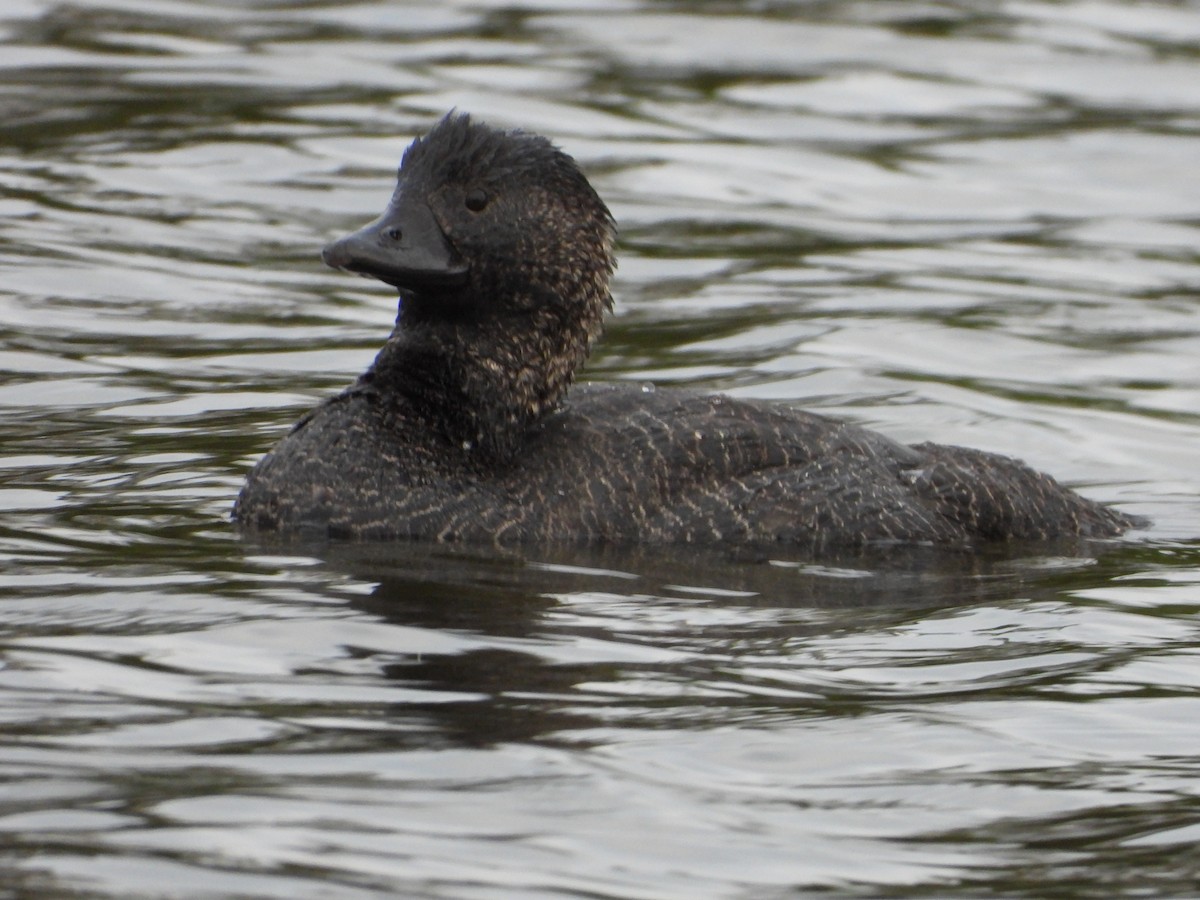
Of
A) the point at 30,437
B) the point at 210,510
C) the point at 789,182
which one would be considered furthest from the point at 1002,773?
the point at 789,182

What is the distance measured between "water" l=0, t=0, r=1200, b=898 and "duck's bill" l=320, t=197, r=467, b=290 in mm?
989

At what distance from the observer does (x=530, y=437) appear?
8805 millimetres

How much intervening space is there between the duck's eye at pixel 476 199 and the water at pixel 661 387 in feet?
4.12

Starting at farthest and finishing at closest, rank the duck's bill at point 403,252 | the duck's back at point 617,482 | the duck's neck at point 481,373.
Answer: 1. the duck's neck at point 481,373
2. the duck's back at point 617,482
3. the duck's bill at point 403,252

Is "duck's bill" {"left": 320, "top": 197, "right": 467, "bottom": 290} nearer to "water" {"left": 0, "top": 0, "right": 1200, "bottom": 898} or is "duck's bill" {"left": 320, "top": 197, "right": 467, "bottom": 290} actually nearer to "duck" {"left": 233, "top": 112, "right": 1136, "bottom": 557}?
"duck" {"left": 233, "top": 112, "right": 1136, "bottom": 557}

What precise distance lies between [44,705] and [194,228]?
28.8 feet

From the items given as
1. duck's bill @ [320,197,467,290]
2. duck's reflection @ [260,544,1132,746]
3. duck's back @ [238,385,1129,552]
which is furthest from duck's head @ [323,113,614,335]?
duck's reflection @ [260,544,1132,746]

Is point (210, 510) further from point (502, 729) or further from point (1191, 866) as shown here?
point (1191, 866)

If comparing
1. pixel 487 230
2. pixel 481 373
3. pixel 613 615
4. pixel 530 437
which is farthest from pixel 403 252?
pixel 613 615

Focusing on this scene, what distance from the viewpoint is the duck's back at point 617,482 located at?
8492 millimetres

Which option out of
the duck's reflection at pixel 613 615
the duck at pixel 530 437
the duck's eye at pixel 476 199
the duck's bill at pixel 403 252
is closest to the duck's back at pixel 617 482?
the duck at pixel 530 437

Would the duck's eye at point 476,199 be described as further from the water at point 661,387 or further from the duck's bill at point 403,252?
the water at point 661,387

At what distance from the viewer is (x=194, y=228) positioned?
1467cm

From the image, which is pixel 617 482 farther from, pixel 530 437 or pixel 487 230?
pixel 487 230
